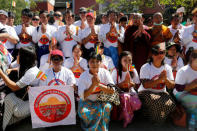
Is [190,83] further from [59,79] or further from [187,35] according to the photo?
[59,79]

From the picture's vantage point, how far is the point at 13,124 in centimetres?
271

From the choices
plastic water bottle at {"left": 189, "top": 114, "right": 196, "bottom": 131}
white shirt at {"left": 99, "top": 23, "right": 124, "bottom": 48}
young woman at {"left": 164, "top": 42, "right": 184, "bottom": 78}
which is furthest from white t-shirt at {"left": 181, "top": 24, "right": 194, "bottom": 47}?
plastic water bottle at {"left": 189, "top": 114, "right": 196, "bottom": 131}

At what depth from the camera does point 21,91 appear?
2674 mm

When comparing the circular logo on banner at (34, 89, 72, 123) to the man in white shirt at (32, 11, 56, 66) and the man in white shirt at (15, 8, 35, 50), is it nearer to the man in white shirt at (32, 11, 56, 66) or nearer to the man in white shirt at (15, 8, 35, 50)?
the man in white shirt at (32, 11, 56, 66)

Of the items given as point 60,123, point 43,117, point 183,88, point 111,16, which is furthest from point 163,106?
point 111,16

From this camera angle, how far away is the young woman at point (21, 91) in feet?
8.26

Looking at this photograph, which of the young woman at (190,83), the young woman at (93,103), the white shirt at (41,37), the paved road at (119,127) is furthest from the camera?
the white shirt at (41,37)

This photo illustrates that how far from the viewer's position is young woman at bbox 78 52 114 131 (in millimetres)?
2479

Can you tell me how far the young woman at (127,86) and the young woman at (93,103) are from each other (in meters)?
0.33

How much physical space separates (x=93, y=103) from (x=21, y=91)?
3.59 feet

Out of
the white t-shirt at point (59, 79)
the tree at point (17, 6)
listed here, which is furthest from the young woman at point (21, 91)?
the tree at point (17, 6)

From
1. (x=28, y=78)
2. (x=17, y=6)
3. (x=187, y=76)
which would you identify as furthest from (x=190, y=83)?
(x=17, y=6)

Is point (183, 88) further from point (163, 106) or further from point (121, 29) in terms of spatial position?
point (121, 29)

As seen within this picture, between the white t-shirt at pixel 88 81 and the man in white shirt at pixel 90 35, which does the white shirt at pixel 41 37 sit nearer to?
the man in white shirt at pixel 90 35
